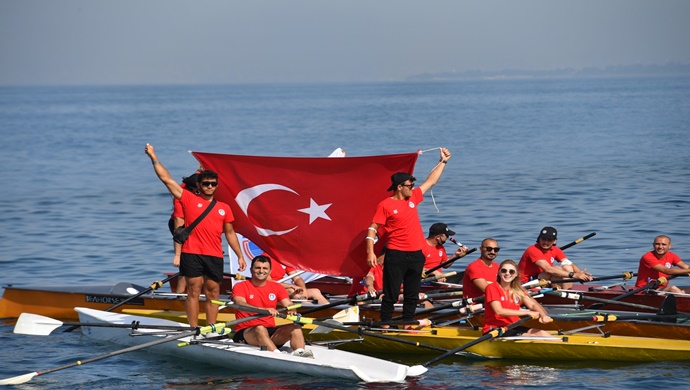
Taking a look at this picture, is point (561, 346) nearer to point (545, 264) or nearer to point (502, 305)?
point (502, 305)

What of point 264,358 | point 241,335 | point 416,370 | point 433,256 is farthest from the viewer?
point 433,256

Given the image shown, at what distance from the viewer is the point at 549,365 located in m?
15.3

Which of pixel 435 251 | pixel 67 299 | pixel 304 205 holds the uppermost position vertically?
pixel 304 205

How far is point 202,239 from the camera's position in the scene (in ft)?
51.4

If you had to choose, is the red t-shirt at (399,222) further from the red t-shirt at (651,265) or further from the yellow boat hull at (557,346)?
the red t-shirt at (651,265)

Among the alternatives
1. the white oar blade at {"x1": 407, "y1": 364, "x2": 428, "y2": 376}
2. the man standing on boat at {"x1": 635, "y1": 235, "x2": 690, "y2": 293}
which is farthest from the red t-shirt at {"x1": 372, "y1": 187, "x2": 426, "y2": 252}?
the man standing on boat at {"x1": 635, "y1": 235, "x2": 690, "y2": 293}

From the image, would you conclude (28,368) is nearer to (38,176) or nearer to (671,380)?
(671,380)

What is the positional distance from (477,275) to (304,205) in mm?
3109

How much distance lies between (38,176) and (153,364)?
36158 mm

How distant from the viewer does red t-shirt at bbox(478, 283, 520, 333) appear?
48.7ft

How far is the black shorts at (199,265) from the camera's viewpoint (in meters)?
15.7

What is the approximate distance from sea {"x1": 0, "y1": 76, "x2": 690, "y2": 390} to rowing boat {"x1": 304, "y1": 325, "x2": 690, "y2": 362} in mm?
160

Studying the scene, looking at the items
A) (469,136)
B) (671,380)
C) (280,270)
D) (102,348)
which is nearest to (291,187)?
(280,270)

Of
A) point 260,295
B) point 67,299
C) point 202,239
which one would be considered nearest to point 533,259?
point 260,295
